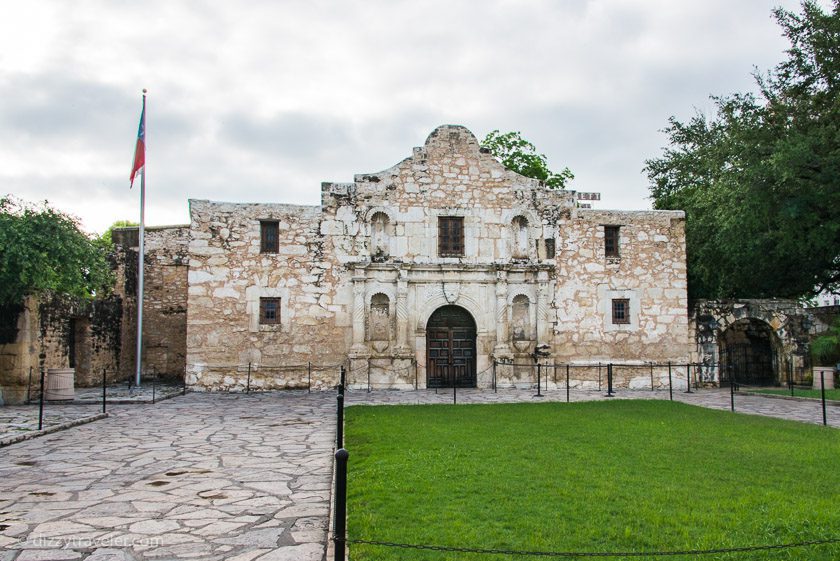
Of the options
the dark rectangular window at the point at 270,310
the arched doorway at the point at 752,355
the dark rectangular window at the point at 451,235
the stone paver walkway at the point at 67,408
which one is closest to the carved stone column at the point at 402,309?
the dark rectangular window at the point at 451,235

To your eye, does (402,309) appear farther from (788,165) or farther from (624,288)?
(788,165)

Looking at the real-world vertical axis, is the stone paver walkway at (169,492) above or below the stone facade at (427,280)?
below

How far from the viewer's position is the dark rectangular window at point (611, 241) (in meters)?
22.6

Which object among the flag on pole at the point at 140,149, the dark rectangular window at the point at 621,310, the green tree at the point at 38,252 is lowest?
the dark rectangular window at the point at 621,310

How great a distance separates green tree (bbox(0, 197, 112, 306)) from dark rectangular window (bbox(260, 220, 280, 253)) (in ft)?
16.8

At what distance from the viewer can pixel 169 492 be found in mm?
7168

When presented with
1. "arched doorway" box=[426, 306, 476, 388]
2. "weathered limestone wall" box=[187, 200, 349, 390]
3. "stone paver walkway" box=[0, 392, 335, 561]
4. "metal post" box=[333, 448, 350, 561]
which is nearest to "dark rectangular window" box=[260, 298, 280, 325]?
"weathered limestone wall" box=[187, 200, 349, 390]

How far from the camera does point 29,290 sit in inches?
647

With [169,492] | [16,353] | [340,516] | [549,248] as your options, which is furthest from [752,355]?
[340,516]

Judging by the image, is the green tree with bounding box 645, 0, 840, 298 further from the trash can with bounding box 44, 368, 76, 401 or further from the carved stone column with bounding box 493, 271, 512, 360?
the trash can with bounding box 44, 368, 76, 401

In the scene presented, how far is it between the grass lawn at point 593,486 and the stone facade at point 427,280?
30.6 feet

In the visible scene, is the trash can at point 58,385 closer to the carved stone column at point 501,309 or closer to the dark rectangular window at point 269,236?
the dark rectangular window at point 269,236

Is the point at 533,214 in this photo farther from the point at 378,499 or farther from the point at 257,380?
the point at 378,499

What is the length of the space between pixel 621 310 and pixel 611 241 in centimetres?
236
